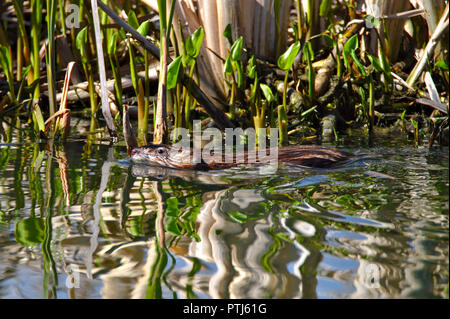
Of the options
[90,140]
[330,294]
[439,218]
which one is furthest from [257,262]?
[90,140]

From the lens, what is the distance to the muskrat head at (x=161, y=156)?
147 inches

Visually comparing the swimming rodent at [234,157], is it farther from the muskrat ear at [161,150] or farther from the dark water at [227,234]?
→ the dark water at [227,234]

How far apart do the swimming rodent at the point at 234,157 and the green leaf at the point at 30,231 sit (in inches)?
56.4

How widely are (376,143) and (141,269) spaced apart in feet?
9.67

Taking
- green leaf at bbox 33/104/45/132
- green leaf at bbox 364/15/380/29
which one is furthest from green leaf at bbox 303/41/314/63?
green leaf at bbox 33/104/45/132

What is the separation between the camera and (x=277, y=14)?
479 cm

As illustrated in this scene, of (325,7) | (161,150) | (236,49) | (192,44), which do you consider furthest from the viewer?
(325,7)

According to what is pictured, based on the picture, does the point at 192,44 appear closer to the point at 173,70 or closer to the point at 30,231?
the point at 173,70

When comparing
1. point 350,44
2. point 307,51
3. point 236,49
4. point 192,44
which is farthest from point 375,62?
point 192,44

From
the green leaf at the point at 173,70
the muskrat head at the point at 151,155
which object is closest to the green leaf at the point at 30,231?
the muskrat head at the point at 151,155

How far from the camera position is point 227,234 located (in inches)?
83.8

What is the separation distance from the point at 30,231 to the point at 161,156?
1683mm

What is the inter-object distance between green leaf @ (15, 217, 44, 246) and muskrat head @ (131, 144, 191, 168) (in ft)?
4.68

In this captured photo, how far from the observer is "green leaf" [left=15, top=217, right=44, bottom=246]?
2088 millimetres
